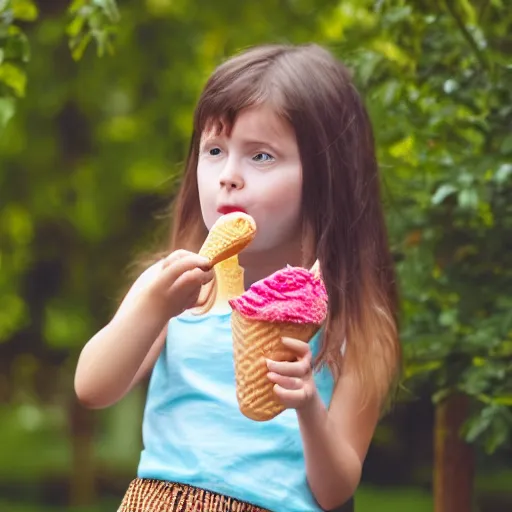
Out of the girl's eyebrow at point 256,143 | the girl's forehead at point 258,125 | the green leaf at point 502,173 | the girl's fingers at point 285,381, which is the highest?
the girl's forehead at point 258,125

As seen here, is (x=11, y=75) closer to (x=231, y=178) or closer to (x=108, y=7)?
(x=108, y=7)

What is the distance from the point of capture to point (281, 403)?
88.7 inches

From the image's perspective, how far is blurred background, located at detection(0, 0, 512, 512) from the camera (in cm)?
349

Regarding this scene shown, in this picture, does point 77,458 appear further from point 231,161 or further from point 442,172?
point 231,161

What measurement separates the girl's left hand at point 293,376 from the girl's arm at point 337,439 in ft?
0.21

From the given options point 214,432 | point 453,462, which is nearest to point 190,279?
point 214,432

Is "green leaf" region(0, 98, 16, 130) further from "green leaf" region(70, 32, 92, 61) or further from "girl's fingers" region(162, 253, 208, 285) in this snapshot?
"girl's fingers" region(162, 253, 208, 285)

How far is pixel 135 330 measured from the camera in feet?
7.83

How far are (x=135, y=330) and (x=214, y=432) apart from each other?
0.30 m

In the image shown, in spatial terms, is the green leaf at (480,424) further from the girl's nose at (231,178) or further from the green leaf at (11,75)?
the green leaf at (11,75)

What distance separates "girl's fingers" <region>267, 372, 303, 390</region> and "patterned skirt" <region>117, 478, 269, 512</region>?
0.38m

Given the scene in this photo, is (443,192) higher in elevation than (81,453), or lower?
higher

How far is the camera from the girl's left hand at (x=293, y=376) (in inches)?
86.7

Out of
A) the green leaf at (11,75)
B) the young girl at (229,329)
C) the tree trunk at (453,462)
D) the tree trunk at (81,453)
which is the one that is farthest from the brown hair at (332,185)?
the tree trunk at (81,453)
